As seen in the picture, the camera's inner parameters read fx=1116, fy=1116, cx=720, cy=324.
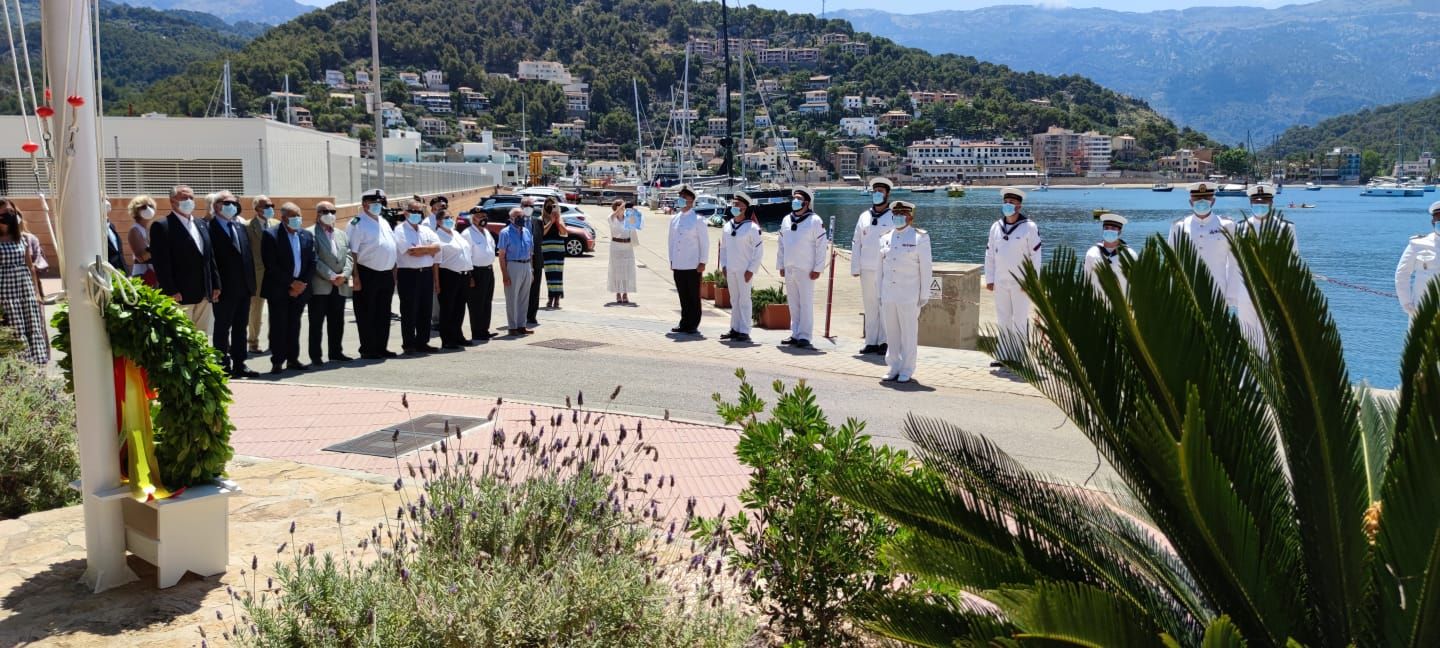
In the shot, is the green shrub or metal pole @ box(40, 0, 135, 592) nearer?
metal pole @ box(40, 0, 135, 592)

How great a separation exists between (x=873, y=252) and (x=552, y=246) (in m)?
5.92

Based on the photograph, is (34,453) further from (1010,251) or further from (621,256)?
(621,256)

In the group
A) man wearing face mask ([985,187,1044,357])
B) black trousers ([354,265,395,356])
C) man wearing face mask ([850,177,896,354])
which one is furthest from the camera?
man wearing face mask ([850,177,896,354])

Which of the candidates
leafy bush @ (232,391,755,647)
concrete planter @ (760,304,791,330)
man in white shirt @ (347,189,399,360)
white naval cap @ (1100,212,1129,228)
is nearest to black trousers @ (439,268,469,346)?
man in white shirt @ (347,189,399,360)

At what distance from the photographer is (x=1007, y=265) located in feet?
40.5

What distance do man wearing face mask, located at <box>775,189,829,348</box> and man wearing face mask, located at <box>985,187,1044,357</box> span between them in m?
2.21

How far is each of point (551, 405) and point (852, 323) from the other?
956cm

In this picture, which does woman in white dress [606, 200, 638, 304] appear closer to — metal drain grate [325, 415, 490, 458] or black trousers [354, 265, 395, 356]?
black trousers [354, 265, 395, 356]

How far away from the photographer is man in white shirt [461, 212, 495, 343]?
14.0m

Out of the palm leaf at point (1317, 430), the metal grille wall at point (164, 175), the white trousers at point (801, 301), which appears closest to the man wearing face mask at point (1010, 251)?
the white trousers at point (801, 301)

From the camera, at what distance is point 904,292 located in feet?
37.7

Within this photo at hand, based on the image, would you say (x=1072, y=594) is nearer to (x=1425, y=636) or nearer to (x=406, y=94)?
(x=1425, y=636)

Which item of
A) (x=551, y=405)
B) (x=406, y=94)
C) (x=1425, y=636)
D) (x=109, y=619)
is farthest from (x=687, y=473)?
(x=406, y=94)

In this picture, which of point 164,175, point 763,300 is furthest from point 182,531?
point 164,175
